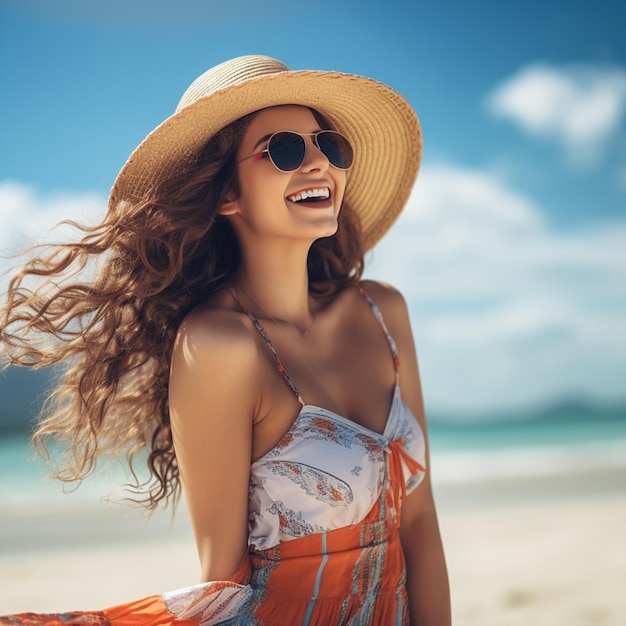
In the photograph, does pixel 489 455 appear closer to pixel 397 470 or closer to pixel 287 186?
pixel 397 470

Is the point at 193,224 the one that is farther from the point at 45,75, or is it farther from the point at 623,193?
the point at 623,193

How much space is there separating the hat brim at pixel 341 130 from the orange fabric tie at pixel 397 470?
1.12 metres

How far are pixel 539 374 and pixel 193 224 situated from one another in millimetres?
24523

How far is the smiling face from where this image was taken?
249 centimetres

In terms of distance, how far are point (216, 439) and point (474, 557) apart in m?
4.66

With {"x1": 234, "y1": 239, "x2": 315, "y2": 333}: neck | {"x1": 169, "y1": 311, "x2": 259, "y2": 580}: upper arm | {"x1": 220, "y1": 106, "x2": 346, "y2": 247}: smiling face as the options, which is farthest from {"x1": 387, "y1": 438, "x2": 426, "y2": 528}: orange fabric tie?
{"x1": 220, "y1": 106, "x2": 346, "y2": 247}: smiling face

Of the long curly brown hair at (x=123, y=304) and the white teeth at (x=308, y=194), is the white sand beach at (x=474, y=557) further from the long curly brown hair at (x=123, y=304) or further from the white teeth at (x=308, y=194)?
the white teeth at (x=308, y=194)

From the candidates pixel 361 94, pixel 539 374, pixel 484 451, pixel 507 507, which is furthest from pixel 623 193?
pixel 361 94

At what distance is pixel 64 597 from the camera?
18.9 feet

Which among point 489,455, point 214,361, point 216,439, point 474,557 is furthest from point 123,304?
point 489,455

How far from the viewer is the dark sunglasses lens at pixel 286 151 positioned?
97.2 inches

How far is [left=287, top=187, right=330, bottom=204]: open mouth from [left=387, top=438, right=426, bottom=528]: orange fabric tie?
83 cm

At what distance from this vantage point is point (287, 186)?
2484 millimetres

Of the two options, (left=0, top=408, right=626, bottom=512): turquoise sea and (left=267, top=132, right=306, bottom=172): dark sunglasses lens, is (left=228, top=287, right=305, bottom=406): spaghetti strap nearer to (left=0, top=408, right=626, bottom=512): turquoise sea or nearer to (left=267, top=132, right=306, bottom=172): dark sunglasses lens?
(left=267, top=132, right=306, bottom=172): dark sunglasses lens
